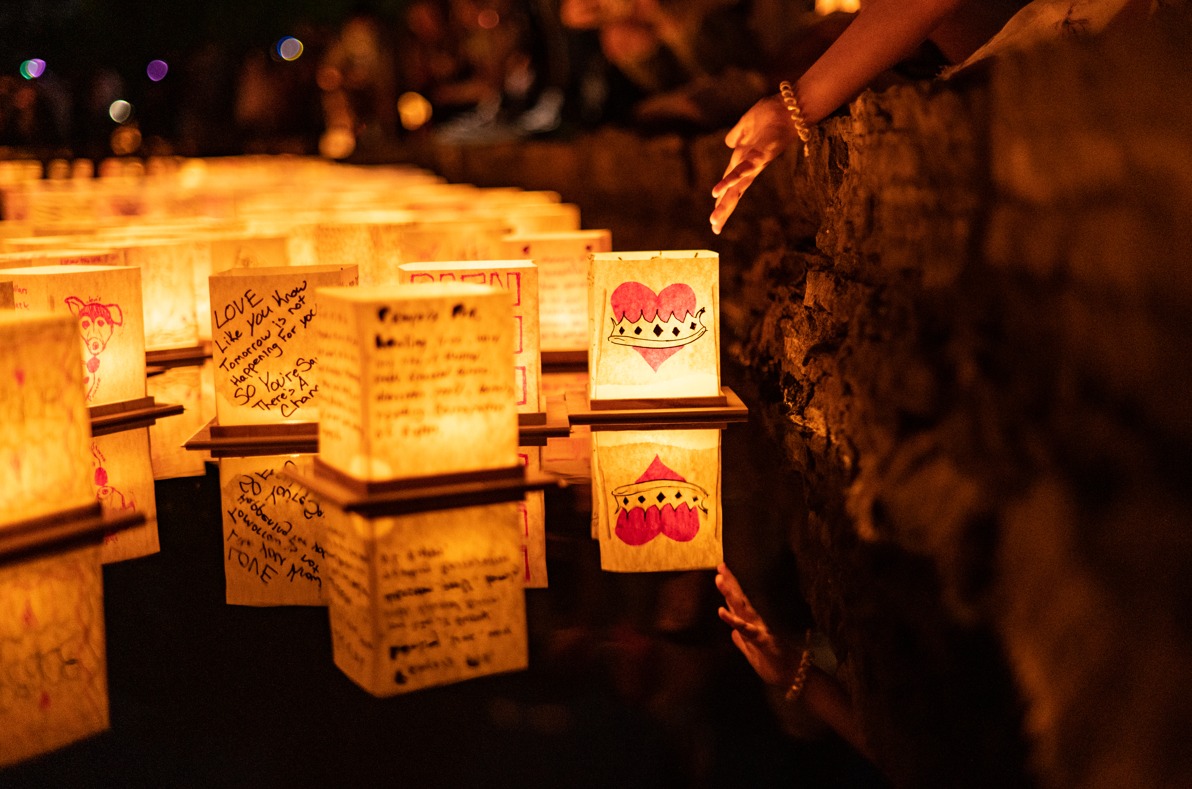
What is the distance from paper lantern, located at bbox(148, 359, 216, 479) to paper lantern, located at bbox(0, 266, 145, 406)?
0.12m

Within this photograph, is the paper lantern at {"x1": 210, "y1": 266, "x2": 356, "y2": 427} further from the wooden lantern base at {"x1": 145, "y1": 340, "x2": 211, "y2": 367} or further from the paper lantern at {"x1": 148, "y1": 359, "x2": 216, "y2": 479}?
the wooden lantern base at {"x1": 145, "y1": 340, "x2": 211, "y2": 367}

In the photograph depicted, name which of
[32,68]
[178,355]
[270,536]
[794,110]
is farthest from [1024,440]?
[32,68]

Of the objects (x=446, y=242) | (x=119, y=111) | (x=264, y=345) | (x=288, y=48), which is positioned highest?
(x=288, y=48)

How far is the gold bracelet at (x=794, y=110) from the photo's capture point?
2.38m

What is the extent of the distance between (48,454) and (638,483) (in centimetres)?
83

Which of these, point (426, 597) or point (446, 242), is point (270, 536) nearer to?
point (426, 597)

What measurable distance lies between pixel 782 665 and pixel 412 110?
13.5 meters

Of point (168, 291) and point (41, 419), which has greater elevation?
point (168, 291)

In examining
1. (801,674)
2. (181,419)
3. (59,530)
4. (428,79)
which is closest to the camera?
(801,674)

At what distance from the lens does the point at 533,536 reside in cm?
164

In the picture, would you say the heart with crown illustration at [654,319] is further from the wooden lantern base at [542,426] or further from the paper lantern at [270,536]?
the paper lantern at [270,536]

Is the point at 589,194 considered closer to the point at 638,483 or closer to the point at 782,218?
the point at 782,218

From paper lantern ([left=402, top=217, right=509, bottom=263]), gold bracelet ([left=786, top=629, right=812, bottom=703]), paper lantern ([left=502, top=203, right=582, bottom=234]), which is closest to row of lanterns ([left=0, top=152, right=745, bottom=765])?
gold bracelet ([left=786, top=629, right=812, bottom=703])

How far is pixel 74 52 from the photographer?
62.6ft
